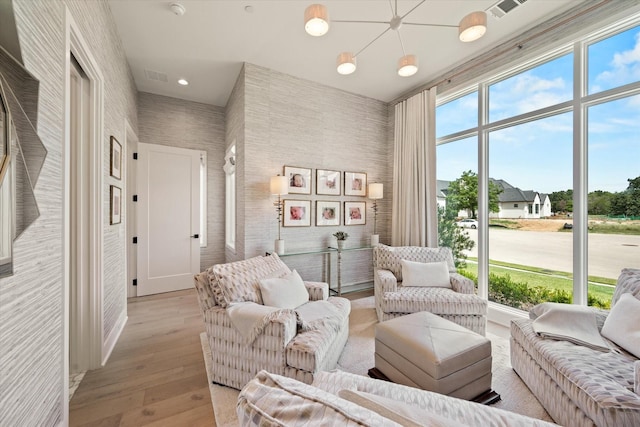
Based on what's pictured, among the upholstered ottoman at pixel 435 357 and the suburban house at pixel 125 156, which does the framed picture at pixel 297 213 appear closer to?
the suburban house at pixel 125 156

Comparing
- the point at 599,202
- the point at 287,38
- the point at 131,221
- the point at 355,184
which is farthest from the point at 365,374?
the point at 131,221

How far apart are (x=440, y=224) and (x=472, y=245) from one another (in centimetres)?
54

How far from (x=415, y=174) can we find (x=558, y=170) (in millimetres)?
1581

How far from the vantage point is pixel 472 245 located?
11.2 ft

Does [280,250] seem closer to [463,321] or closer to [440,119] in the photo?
[463,321]

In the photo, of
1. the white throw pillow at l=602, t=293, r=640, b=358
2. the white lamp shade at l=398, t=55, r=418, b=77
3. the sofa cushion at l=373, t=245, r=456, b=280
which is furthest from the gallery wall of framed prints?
the white throw pillow at l=602, t=293, r=640, b=358

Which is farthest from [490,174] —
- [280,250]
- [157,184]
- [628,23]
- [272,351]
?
[157,184]

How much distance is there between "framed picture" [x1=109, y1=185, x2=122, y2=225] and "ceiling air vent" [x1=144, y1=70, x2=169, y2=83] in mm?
1754

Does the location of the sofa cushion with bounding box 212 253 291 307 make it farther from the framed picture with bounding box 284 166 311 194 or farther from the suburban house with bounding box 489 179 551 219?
the suburban house with bounding box 489 179 551 219

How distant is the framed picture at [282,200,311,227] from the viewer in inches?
141

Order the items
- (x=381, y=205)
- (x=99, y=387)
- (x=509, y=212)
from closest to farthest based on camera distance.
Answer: (x=99, y=387)
(x=509, y=212)
(x=381, y=205)

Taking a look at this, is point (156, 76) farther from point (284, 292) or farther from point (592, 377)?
point (592, 377)

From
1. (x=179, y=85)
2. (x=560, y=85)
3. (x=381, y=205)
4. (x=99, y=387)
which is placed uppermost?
(x=179, y=85)

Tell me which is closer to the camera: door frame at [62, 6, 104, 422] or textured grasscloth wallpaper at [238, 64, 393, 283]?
door frame at [62, 6, 104, 422]
